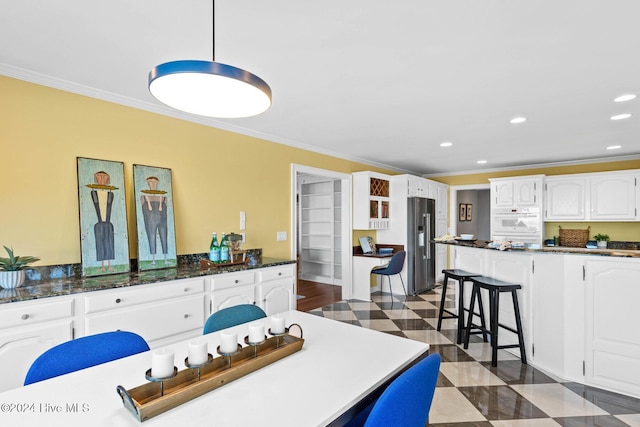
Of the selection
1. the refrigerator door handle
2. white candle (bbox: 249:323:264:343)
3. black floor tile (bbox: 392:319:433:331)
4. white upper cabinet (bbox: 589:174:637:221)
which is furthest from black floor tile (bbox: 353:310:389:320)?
white upper cabinet (bbox: 589:174:637:221)

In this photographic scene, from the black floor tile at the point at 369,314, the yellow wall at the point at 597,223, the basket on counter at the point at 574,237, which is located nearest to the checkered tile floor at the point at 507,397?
the black floor tile at the point at 369,314

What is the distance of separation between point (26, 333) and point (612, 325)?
3.94 m

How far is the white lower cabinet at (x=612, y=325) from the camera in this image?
7.86ft

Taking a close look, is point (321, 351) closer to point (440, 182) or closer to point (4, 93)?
point (4, 93)

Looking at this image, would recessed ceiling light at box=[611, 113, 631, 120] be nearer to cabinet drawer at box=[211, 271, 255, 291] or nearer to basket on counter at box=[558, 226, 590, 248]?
basket on counter at box=[558, 226, 590, 248]

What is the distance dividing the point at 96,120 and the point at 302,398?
2.71 meters

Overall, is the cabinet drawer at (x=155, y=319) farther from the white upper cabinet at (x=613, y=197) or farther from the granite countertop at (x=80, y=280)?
the white upper cabinet at (x=613, y=197)

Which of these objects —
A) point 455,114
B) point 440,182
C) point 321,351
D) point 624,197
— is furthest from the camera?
point 440,182

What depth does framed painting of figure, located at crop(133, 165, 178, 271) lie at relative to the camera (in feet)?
9.20

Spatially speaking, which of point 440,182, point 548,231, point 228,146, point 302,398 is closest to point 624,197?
point 548,231

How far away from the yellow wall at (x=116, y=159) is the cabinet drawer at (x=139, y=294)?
1.89 ft

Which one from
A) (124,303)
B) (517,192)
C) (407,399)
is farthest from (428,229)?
(407,399)

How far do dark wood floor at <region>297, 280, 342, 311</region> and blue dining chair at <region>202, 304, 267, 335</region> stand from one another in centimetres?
281

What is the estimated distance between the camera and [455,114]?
3.18 meters
